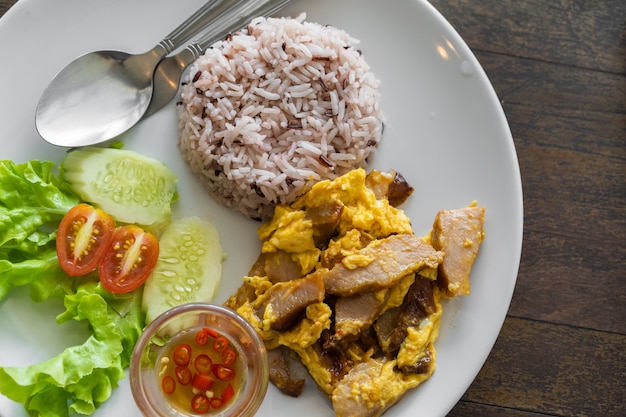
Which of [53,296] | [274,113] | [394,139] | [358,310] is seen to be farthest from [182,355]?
[394,139]

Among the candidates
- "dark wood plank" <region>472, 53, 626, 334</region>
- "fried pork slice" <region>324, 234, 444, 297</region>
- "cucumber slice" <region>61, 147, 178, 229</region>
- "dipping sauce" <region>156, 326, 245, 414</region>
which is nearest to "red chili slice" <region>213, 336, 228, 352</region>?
"dipping sauce" <region>156, 326, 245, 414</region>

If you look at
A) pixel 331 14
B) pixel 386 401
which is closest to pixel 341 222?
pixel 386 401

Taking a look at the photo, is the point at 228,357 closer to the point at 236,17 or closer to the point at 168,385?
the point at 168,385

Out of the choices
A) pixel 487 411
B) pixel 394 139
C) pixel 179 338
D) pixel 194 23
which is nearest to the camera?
pixel 179 338

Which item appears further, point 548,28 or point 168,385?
point 548,28

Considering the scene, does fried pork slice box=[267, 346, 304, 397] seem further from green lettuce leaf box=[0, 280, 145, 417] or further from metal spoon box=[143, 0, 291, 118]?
metal spoon box=[143, 0, 291, 118]
